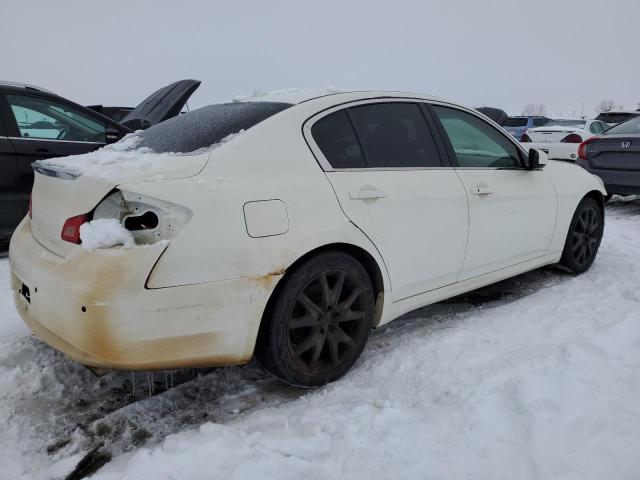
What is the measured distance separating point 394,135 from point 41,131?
3.69 metres

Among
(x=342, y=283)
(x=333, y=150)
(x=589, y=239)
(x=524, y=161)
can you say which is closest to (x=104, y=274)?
(x=342, y=283)

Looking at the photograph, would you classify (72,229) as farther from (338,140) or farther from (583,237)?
(583,237)

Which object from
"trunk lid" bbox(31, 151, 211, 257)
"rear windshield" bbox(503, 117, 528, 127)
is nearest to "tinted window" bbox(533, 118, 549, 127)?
"rear windshield" bbox(503, 117, 528, 127)

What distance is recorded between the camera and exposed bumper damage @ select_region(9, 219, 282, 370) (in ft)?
6.43

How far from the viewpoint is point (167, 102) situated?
21.7 ft

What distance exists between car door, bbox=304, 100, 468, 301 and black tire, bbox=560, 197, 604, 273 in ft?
5.20

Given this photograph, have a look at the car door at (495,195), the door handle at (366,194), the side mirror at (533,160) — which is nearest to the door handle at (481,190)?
the car door at (495,195)

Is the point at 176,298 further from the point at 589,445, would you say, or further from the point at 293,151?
the point at 589,445

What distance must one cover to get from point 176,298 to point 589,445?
1.76m

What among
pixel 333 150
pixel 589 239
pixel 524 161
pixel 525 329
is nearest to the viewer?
pixel 333 150

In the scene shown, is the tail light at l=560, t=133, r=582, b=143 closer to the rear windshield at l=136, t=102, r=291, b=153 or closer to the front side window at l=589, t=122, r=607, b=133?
the front side window at l=589, t=122, r=607, b=133

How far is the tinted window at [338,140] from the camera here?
260cm

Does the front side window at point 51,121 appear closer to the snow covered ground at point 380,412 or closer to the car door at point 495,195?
the snow covered ground at point 380,412

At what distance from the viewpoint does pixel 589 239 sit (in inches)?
173
